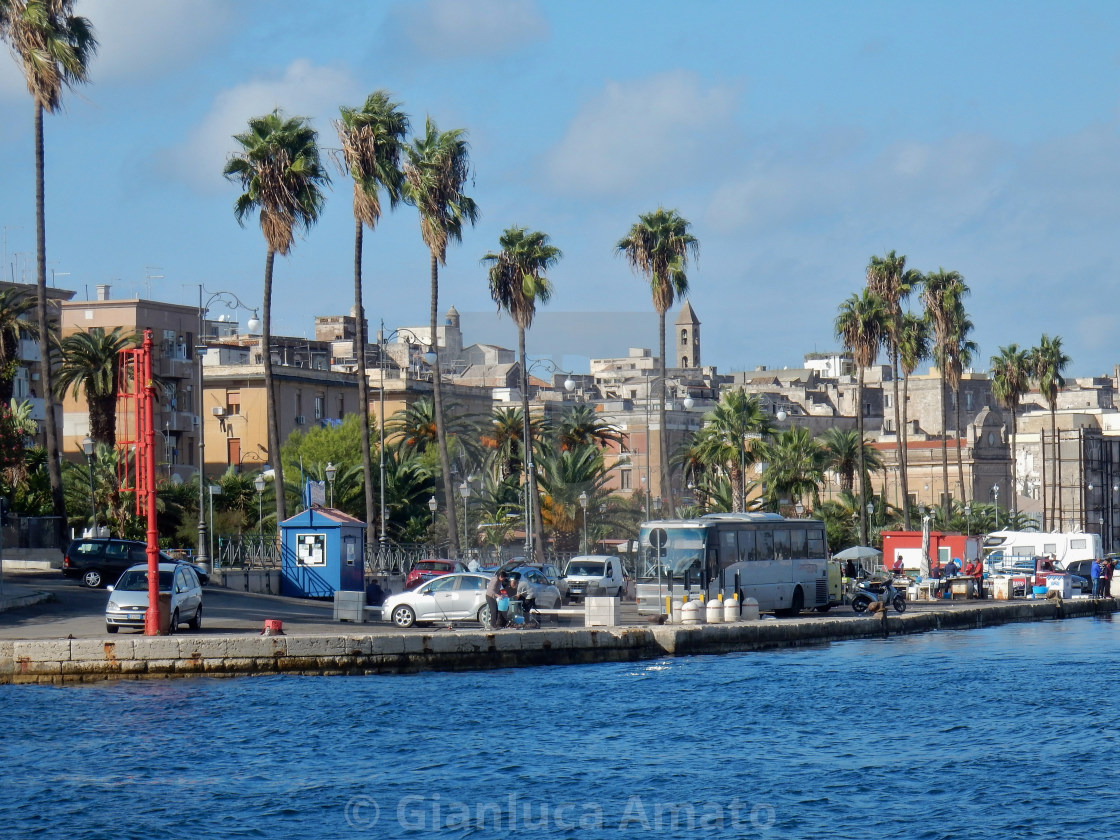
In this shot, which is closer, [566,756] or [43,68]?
[566,756]

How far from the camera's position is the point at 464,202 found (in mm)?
63281

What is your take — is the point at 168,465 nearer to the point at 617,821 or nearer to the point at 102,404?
the point at 102,404

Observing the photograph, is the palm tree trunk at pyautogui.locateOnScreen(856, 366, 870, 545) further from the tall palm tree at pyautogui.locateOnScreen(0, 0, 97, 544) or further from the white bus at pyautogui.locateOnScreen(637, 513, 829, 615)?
the tall palm tree at pyautogui.locateOnScreen(0, 0, 97, 544)

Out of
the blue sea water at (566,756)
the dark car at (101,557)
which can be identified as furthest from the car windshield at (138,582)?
the dark car at (101,557)

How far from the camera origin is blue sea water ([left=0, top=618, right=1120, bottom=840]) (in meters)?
19.8

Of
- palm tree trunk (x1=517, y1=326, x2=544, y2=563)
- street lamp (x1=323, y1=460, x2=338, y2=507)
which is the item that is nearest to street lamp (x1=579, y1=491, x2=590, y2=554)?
palm tree trunk (x1=517, y1=326, x2=544, y2=563)

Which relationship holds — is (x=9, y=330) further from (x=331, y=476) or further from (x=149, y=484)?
(x=149, y=484)

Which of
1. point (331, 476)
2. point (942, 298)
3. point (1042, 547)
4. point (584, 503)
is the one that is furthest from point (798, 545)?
point (942, 298)

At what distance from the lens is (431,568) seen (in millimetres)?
51469

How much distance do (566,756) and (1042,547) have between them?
199 ft

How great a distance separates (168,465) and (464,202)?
77.6ft

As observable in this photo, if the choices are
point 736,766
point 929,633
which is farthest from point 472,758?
point 929,633

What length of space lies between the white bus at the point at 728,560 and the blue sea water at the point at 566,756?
9325mm

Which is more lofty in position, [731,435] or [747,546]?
[731,435]
